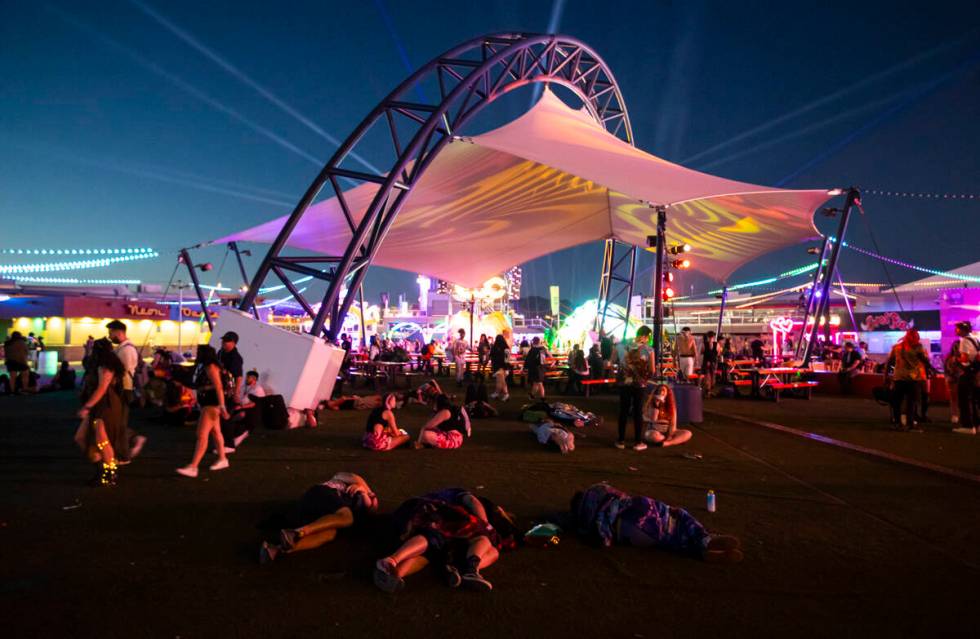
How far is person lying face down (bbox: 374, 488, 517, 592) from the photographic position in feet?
11.2

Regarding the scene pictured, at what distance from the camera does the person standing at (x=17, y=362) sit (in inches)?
580

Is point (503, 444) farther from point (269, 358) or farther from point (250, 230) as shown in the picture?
point (250, 230)

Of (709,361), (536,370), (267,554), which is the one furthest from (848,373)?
(267,554)

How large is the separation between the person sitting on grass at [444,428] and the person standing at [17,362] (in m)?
12.8

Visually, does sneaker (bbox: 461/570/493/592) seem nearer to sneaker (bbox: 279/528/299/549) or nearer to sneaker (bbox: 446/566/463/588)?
sneaker (bbox: 446/566/463/588)

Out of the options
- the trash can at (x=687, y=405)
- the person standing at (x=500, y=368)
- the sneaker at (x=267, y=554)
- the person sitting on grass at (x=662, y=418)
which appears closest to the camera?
the sneaker at (x=267, y=554)

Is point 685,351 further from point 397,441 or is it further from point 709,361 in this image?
point 397,441

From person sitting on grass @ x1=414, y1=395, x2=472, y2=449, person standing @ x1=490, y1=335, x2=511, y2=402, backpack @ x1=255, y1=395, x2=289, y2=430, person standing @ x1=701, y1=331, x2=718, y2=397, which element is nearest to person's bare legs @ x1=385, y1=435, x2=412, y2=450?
person sitting on grass @ x1=414, y1=395, x2=472, y2=449

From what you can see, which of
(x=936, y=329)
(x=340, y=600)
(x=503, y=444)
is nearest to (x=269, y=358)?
(x=503, y=444)

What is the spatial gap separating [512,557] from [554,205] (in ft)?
40.9

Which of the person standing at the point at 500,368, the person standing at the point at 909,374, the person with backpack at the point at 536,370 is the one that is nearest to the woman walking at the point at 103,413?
the person with backpack at the point at 536,370

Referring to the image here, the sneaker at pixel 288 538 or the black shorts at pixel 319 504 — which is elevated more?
the black shorts at pixel 319 504

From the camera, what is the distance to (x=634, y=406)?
820 cm

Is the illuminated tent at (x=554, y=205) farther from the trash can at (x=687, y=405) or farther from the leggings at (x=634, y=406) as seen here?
the trash can at (x=687, y=405)
